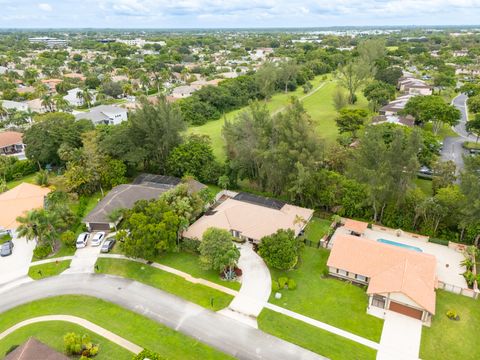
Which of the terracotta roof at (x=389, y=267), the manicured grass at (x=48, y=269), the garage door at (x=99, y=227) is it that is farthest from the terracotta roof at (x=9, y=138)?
the terracotta roof at (x=389, y=267)

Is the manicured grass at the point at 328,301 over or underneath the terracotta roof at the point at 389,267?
underneath

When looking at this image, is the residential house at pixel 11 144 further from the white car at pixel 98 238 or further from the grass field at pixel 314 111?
the white car at pixel 98 238

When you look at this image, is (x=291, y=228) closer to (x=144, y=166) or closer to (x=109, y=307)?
(x=109, y=307)

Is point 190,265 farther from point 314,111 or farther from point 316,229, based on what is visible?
point 314,111

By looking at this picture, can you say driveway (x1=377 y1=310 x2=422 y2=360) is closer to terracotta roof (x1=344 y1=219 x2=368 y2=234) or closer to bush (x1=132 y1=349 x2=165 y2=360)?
terracotta roof (x1=344 y1=219 x2=368 y2=234)

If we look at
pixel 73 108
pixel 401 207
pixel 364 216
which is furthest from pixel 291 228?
pixel 73 108

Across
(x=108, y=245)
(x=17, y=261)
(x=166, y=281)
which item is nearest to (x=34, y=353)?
(x=166, y=281)
